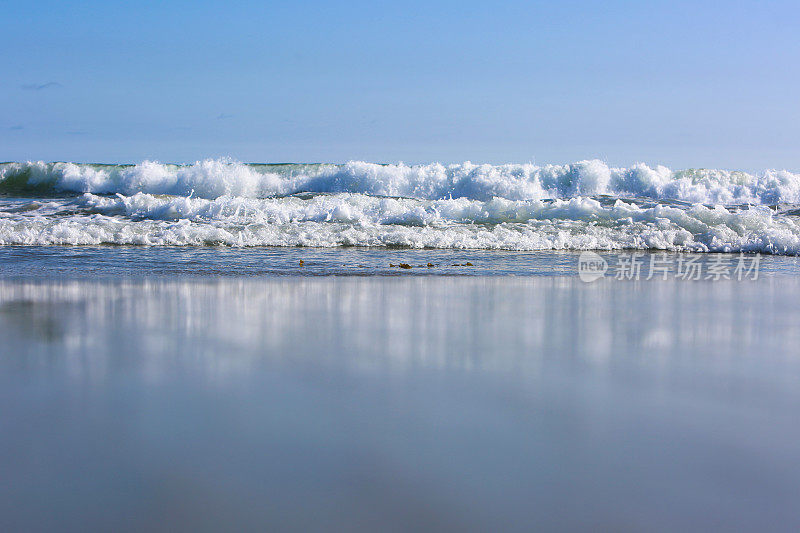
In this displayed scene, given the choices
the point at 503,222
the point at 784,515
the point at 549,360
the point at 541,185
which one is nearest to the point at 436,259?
the point at 503,222

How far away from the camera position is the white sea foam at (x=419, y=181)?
16.8m

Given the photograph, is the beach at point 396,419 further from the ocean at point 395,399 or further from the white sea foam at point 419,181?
the white sea foam at point 419,181

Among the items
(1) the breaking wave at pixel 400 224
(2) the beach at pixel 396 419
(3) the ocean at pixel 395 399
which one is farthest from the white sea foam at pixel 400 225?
(2) the beach at pixel 396 419

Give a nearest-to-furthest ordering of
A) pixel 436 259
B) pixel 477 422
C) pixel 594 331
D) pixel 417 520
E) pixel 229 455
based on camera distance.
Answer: pixel 417 520
pixel 229 455
pixel 477 422
pixel 594 331
pixel 436 259

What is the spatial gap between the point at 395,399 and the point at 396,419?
167 mm

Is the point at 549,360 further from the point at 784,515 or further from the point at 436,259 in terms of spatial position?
the point at 436,259

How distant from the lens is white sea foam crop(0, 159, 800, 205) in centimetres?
1683

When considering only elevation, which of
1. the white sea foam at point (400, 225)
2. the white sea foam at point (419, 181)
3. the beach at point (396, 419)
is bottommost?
the beach at point (396, 419)

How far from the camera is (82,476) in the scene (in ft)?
4.47

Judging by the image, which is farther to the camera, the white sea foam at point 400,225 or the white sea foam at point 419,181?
the white sea foam at point 419,181

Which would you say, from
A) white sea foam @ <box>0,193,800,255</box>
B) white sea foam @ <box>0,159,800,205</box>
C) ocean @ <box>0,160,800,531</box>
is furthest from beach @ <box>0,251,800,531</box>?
white sea foam @ <box>0,159,800,205</box>

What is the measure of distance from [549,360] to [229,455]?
1229mm

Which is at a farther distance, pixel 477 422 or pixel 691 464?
pixel 477 422

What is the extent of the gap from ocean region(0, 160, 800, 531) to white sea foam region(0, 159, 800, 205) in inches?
437
